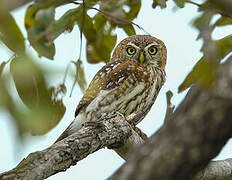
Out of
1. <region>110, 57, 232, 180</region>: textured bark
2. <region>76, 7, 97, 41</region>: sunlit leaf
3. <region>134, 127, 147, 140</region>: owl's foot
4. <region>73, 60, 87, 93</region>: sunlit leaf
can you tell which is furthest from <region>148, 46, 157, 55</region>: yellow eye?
<region>110, 57, 232, 180</region>: textured bark

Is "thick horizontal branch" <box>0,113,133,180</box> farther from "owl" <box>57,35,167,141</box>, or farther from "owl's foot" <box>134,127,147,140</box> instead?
"owl" <box>57,35,167,141</box>

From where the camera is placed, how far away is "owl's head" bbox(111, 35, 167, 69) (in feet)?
15.5

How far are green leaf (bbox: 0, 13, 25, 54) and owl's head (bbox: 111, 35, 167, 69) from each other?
3.46 meters

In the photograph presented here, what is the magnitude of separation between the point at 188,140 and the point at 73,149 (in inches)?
70.3

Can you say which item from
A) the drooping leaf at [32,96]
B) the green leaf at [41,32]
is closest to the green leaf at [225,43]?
the green leaf at [41,32]

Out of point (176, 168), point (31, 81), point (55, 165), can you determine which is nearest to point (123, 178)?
point (176, 168)

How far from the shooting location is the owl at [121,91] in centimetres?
416

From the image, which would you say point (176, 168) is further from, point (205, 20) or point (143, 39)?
point (143, 39)

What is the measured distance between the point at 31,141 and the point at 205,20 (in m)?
0.47

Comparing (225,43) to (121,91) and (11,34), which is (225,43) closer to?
(11,34)

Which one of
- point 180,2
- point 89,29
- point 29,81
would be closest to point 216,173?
point 89,29

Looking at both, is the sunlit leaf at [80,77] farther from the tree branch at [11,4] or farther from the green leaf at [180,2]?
the tree branch at [11,4]

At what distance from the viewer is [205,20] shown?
1050mm

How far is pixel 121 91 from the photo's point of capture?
4.18m
